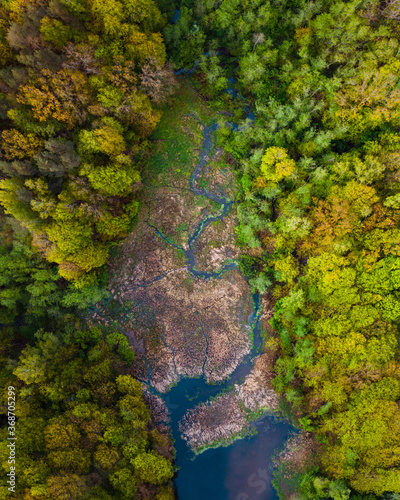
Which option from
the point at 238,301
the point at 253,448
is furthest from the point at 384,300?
the point at 253,448

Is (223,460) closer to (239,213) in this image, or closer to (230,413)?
(230,413)

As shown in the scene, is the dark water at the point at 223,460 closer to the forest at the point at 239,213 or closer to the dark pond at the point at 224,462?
the dark pond at the point at 224,462

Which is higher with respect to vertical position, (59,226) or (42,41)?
(42,41)

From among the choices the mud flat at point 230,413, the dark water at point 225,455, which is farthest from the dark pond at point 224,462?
the mud flat at point 230,413

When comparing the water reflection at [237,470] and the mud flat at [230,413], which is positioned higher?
the mud flat at [230,413]

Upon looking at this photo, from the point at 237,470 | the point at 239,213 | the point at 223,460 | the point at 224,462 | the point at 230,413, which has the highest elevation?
the point at 239,213

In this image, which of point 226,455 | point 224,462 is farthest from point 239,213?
point 224,462

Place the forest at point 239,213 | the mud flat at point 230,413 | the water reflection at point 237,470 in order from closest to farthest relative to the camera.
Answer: the forest at point 239,213 → the water reflection at point 237,470 → the mud flat at point 230,413

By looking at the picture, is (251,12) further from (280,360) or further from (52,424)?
(52,424)
